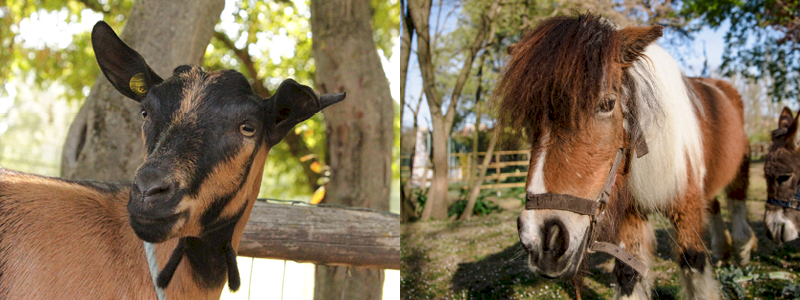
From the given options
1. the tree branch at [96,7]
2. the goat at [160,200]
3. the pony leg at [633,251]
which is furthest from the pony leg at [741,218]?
the tree branch at [96,7]

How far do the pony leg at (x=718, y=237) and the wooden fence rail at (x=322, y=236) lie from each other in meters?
1.87

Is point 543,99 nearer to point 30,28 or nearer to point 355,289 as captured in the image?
point 355,289

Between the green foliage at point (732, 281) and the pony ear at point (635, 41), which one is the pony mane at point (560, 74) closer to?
the pony ear at point (635, 41)

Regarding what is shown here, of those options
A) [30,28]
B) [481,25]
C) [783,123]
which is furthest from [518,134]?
[30,28]

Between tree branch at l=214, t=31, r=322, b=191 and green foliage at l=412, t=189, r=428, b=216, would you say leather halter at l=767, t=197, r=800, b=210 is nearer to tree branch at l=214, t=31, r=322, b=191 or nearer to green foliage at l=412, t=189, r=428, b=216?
green foliage at l=412, t=189, r=428, b=216

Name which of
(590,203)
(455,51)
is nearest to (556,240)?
(590,203)

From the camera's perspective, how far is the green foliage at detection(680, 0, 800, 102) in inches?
99.6

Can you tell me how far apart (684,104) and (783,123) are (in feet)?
3.28

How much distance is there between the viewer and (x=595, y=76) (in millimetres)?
1659

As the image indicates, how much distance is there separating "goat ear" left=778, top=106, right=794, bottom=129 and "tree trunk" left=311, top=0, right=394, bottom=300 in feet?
7.59

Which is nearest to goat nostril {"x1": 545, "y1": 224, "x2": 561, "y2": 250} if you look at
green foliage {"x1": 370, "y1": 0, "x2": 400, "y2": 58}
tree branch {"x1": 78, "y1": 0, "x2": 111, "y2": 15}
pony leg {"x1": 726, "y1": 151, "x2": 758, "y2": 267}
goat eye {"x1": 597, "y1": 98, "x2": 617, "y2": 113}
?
goat eye {"x1": 597, "y1": 98, "x2": 617, "y2": 113}

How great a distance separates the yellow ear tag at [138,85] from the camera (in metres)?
1.62

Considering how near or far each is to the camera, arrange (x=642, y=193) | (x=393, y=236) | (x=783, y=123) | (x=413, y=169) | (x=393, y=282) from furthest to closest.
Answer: (x=413, y=169)
(x=393, y=282)
(x=783, y=123)
(x=393, y=236)
(x=642, y=193)

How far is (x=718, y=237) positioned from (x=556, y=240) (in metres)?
1.74
